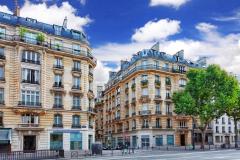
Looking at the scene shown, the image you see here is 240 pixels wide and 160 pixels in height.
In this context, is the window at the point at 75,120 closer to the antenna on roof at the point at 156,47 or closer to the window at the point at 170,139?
the window at the point at 170,139

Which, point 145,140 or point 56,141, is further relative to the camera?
point 145,140

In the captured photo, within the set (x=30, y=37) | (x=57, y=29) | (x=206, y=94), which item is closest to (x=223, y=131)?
(x=206, y=94)

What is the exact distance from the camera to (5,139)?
44.8m

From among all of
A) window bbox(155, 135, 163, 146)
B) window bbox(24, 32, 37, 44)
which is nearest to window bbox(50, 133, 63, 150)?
window bbox(24, 32, 37, 44)

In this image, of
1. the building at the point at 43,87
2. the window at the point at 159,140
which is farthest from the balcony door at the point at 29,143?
the window at the point at 159,140

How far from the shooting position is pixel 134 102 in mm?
70125

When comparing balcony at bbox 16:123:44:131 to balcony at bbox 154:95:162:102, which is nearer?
balcony at bbox 16:123:44:131

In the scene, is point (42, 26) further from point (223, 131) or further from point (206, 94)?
point (223, 131)

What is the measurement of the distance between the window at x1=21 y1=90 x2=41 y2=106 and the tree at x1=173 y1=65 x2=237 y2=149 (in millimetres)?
23965

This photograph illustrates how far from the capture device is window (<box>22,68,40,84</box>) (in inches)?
1868

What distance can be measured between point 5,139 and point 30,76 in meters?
9.10

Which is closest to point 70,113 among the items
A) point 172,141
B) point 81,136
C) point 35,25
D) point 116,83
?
point 81,136

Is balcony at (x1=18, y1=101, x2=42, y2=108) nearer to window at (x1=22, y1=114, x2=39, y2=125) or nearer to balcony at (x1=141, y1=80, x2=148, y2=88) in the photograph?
window at (x1=22, y1=114, x2=39, y2=125)

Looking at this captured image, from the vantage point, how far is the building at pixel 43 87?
46.0 m
